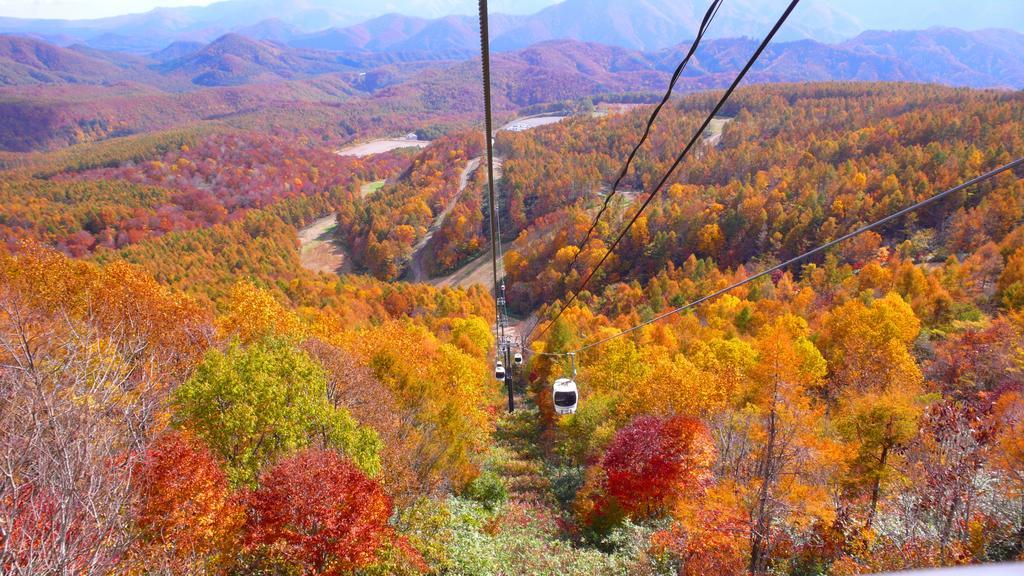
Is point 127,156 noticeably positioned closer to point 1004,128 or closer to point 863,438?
point 863,438

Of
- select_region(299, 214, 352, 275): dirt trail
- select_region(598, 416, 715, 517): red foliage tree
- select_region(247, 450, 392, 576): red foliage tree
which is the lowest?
select_region(299, 214, 352, 275): dirt trail

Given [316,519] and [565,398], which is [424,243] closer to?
[565,398]

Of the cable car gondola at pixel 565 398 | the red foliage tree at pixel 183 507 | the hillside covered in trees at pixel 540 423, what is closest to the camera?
the red foliage tree at pixel 183 507

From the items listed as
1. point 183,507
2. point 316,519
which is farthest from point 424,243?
point 183,507

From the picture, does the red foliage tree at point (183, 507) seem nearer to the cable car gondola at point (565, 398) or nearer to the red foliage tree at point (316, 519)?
the red foliage tree at point (316, 519)

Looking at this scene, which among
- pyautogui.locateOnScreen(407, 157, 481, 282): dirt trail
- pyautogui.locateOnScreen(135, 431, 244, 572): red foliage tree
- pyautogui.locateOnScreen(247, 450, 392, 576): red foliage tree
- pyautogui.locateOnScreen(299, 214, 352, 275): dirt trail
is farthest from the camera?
pyautogui.locateOnScreen(299, 214, 352, 275): dirt trail

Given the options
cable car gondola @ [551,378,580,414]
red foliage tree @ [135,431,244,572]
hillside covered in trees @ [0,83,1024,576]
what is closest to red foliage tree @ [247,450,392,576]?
hillside covered in trees @ [0,83,1024,576]

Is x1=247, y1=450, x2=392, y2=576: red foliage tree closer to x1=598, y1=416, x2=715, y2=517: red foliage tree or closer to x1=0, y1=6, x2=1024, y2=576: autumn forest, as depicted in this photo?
x1=0, y1=6, x2=1024, y2=576: autumn forest

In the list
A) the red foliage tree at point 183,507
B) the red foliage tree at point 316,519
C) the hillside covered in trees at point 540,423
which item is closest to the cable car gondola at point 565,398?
the hillside covered in trees at point 540,423

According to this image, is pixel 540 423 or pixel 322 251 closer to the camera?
pixel 540 423
